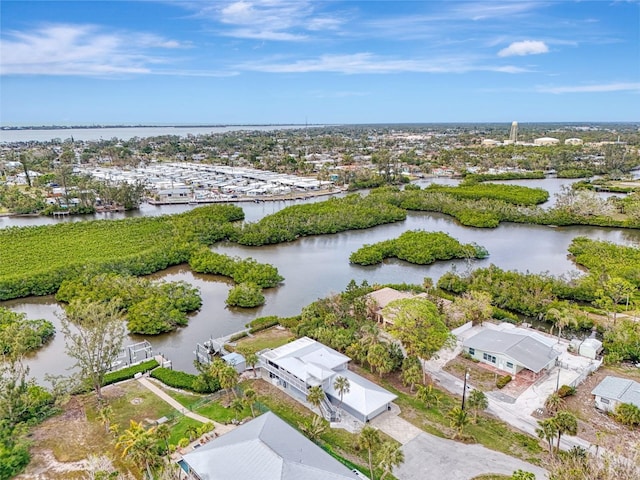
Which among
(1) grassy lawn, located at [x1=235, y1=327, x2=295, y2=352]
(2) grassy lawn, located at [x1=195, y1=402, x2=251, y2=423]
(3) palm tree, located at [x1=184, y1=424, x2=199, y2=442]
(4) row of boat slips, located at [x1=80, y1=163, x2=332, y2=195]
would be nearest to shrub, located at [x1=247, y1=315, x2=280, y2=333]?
(1) grassy lawn, located at [x1=235, y1=327, x2=295, y2=352]

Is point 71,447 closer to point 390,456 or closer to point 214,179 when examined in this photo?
point 390,456

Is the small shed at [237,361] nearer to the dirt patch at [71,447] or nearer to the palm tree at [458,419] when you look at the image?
the dirt patch at [71,447]

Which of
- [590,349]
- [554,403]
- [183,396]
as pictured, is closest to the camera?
[554,403]

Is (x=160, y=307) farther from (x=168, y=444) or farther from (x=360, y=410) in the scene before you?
(x=360, y=410)

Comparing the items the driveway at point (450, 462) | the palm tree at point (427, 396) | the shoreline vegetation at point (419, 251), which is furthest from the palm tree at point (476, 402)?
the shoreline vegetation at point (419, 251)

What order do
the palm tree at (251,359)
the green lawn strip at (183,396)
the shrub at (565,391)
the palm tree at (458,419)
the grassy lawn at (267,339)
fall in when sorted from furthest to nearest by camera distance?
the grassy lawn at (267,339) < the palm tree at (251,359) < the shrub at (565,391) < the green lawn strip at (183,396) < the palm tree at (458,419)

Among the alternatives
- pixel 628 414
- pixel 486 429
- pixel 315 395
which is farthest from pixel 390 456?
pixel 628 414
